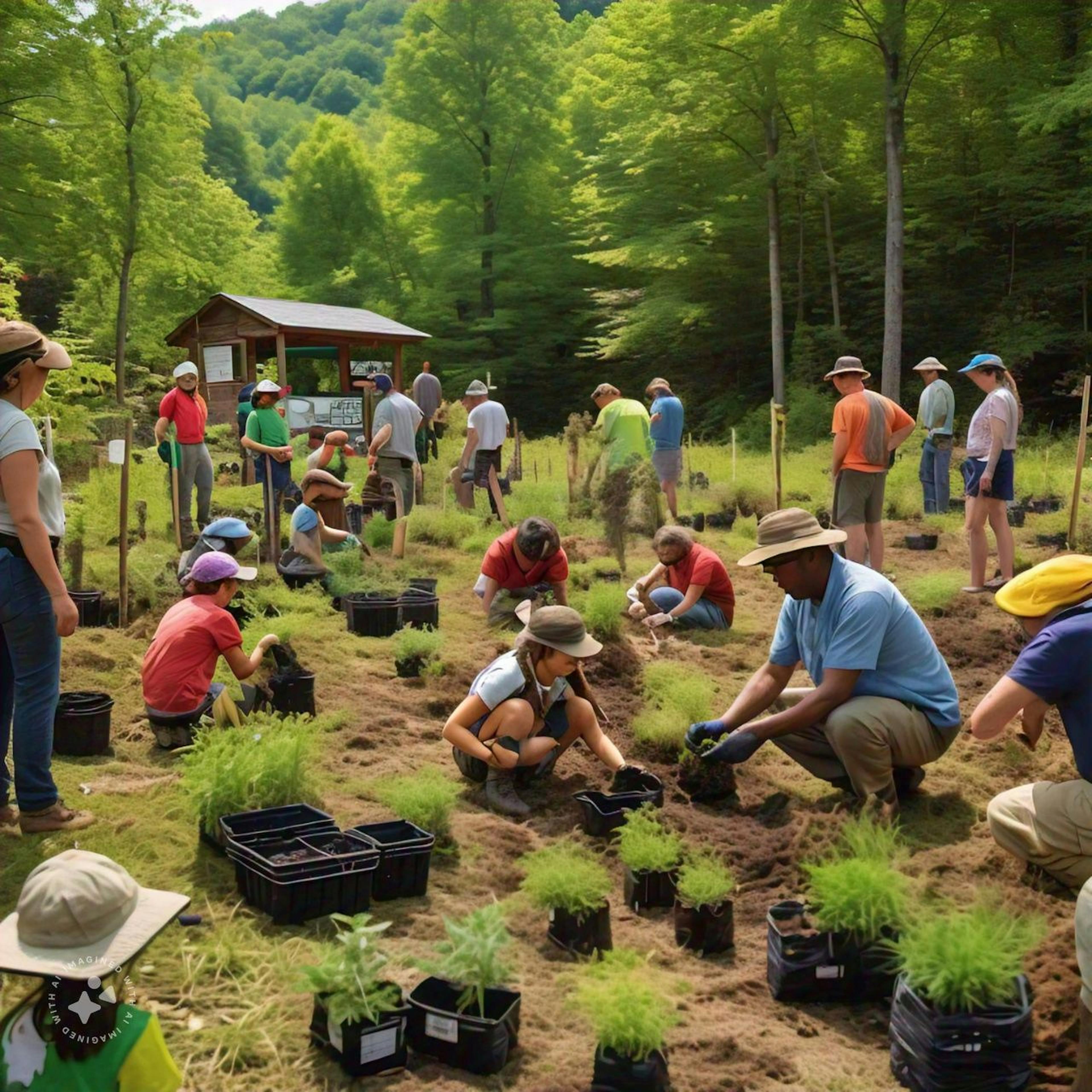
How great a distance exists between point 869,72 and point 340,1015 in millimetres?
24570

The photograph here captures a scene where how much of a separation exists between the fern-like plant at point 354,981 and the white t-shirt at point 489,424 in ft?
29.0

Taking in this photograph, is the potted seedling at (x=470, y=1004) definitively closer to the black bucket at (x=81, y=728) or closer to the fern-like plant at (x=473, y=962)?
the fern-like plant at (x=473, y=962)

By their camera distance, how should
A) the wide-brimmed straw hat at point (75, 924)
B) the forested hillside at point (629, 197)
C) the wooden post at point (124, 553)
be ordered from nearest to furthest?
the wide-brimmed straw hat at point (75, 924) < the wooden post at point (124, 553) < the forested hillside at point (629, 197)

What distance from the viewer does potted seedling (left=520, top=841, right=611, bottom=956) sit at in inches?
146

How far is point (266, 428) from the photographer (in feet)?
32.3

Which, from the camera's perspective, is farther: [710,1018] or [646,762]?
[646,762]

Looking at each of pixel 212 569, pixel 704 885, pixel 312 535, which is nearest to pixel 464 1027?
pixel 704 885

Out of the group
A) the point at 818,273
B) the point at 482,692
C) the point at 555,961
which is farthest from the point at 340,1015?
the point at 818,273

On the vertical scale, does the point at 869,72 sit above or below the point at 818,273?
above

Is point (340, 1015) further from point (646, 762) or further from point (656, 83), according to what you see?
point (656, 83)

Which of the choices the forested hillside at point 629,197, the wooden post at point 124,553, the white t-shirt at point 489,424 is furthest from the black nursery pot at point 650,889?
the forested hillside at point 629,197

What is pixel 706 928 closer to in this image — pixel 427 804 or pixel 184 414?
pixel 427 804

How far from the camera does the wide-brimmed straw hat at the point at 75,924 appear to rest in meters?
2.07

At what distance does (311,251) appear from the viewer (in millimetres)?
38844
